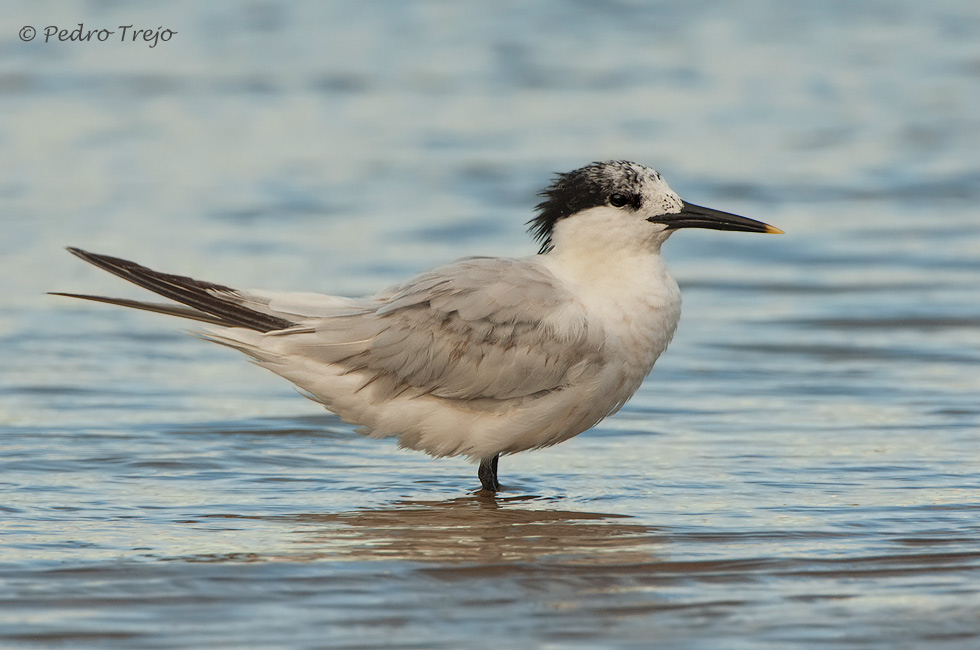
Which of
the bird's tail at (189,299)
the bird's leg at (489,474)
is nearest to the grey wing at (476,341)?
the bird's tail at (189,299)

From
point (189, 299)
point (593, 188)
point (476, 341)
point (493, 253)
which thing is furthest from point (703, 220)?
point (493, 253)

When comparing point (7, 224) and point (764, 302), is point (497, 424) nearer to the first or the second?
point (764, 302)

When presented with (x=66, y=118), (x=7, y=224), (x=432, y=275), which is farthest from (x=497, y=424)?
(x=66, y=118)

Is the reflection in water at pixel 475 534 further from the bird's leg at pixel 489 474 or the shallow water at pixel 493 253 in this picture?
the bird's leg at pixel 489 474

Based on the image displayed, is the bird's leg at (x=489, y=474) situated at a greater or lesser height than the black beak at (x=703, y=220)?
lesser

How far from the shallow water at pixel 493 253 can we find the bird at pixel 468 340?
321mm

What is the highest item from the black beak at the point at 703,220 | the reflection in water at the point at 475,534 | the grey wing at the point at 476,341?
the black beak at the point at 703,220

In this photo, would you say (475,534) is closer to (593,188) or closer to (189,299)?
(189,299)

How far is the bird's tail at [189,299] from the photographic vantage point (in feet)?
17.3

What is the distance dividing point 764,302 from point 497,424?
3458mm

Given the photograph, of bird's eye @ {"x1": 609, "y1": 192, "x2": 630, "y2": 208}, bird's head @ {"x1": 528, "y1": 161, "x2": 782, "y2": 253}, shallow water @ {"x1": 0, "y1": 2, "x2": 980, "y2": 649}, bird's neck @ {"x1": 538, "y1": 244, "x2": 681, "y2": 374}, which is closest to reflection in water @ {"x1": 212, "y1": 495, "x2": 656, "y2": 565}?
shallow water @ {"x1": 0, "y1": 2, "x2": 980, "y2": 649}

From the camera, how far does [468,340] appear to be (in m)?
5.36

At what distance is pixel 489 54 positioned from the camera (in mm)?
14719

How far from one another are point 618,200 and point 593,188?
0.11 m
